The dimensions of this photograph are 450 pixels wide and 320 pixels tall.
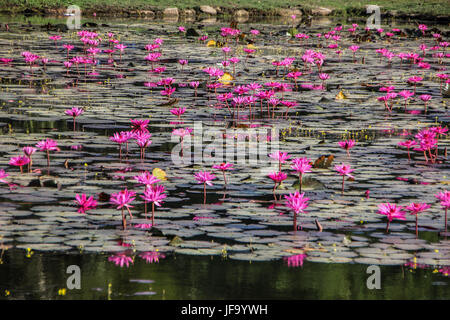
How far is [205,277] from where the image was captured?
4.47 metres

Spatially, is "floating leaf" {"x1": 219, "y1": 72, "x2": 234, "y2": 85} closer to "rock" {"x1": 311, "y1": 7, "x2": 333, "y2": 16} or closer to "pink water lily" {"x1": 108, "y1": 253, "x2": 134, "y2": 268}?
"pink water lily" {"x1": 108, "y1": 253, "x2": 134, "y2": 268}

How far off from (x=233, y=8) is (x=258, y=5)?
4.22ft

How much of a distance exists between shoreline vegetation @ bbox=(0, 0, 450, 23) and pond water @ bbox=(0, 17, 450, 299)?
1630 centimetres

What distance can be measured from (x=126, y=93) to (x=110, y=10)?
1836 cm

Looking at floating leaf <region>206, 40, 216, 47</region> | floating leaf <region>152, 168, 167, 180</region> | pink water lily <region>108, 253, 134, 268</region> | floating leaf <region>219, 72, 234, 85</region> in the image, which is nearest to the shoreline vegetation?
floating leaf <region>206, 40, 216, 47</region>

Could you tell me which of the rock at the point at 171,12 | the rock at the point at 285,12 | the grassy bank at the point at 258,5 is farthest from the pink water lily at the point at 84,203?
the rock at the point at 285,12

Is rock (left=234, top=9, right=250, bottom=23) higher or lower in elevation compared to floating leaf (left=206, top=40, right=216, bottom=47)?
higher

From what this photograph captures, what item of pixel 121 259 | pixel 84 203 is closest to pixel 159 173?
pixel 84 203

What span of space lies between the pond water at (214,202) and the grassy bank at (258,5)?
1639cm

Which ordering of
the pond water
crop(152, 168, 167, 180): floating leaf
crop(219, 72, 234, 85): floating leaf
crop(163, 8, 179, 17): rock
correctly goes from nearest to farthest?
the pond water, crop(152, 168, 167, 180): floating leaf, crop(219, 72, 234, 85): floating leaf, crop(163, 8, 179, 17): rock

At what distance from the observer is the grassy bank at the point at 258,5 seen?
92.0 feet

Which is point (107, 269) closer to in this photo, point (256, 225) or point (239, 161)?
point (256, 225)

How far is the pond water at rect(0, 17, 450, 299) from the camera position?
4.44 m

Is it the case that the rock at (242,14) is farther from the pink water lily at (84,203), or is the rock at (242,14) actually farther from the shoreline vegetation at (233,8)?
the pink water lily at (84,203)
